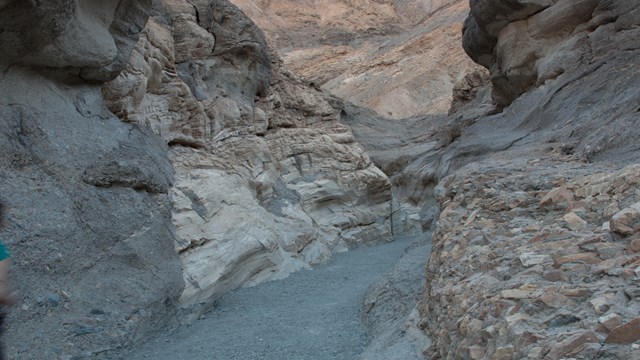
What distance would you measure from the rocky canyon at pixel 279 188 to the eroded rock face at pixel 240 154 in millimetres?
51

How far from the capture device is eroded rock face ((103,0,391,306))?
28.2 feet

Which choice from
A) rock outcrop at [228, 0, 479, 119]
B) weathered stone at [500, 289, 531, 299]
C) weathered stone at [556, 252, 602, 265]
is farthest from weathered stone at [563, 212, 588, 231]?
rock outcrop at [228, 0, 479, 119]

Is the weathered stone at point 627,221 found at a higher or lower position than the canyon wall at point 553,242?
higher

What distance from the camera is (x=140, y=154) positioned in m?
8.23

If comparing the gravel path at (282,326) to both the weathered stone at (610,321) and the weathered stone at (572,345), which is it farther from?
the weathered stone at (610,321)

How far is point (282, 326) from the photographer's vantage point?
6.34 m

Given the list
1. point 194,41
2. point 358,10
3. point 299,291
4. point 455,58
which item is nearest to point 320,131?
point 194,41

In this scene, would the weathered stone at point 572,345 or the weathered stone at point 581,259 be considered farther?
the weathered stone at point 581,259

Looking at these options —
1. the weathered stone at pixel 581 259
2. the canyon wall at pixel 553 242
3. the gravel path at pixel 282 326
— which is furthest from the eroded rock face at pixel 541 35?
the weathered stone at pixel 581 259

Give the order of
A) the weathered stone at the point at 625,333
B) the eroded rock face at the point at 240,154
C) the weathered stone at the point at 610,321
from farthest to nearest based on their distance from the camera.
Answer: the eroded rock face at the point at 240,154 → the weathered stone at the point at 610,321 → the weathered stone at the point at 625,333

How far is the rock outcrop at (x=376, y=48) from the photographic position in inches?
1345

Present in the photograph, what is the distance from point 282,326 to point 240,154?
633cm

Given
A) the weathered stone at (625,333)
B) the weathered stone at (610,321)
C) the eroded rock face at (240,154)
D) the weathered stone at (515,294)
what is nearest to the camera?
the weathered stone at (625,333)

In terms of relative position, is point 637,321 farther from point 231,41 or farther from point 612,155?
point 231,41
